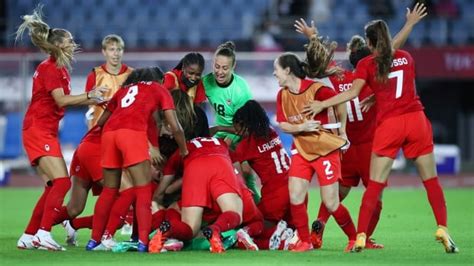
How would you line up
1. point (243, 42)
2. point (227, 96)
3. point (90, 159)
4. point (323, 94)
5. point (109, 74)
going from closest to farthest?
point (323, 94)
point (90, 159)
point (227, 96)
point (109, 74)
point (243, 42)

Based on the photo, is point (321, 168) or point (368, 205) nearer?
point (368, 205)

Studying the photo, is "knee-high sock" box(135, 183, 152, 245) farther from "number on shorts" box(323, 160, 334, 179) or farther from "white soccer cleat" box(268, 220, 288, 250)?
"number on shorts" box(323, 160, 334, 179)

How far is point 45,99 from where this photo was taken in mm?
10094

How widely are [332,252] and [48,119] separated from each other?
2.91 meters

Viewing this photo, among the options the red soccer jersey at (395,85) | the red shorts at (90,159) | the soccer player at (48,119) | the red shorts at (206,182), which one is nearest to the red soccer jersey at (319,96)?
the red soccer jersey at (395,85)

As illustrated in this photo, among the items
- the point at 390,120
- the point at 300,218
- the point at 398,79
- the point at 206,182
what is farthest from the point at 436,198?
the point at 206,182

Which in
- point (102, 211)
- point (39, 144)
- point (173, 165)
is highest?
point (39, 144)

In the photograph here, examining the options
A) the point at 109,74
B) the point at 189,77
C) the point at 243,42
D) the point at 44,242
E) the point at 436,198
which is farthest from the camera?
the point at 243,42

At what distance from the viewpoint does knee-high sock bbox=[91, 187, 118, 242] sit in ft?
31.8

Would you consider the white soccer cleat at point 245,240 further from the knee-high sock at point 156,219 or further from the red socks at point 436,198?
the red socks at point 436,198

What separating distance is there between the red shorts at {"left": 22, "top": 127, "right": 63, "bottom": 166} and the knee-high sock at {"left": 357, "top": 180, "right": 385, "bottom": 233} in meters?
2.85

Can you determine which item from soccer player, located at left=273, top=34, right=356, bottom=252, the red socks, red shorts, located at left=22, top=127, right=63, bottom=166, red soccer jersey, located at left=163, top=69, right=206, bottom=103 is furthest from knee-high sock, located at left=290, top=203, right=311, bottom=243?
red shorts, located at left=22, top=127, right=63, bottom=166

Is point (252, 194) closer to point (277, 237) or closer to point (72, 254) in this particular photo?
point (277, 237)

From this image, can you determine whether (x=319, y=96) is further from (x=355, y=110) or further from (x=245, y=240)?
(x=245, y=240)
